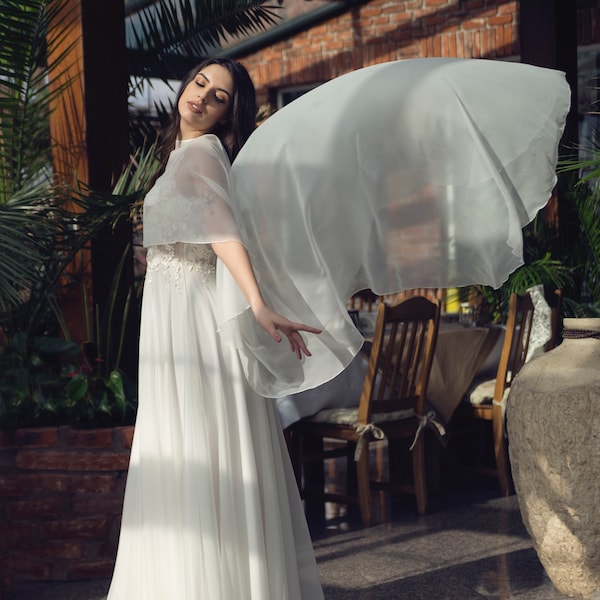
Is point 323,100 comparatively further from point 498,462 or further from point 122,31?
point 498,462

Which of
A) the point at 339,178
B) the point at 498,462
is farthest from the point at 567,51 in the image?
the point at 339,178

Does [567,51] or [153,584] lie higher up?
[567,51]

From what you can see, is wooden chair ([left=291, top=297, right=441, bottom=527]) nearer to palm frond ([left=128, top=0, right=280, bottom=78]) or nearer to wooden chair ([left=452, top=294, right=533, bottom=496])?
wooden chair ([left=452, top=294, right=533, bottom=496])

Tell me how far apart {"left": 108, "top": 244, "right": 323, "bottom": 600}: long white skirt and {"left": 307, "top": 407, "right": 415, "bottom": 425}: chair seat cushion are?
74.8 inches

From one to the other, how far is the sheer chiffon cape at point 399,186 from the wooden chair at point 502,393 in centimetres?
258

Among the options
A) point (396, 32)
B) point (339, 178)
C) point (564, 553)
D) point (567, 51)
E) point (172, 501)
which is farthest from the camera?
point (396, 32)

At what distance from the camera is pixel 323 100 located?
2.31m

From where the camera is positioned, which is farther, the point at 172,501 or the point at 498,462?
the point at 498,462

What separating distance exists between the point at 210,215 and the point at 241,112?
34 cm

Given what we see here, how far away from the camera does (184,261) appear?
8.30 ft

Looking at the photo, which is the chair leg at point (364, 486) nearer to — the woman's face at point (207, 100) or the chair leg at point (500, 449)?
the chair leg at point (500, 449)

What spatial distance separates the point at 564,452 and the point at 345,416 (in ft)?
4.82

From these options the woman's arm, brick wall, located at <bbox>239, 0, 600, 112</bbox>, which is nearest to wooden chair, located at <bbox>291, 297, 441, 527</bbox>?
the woman's arm

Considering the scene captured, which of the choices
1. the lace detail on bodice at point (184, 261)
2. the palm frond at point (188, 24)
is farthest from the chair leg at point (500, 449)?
the lace detail on bodice at point (184, 261)
